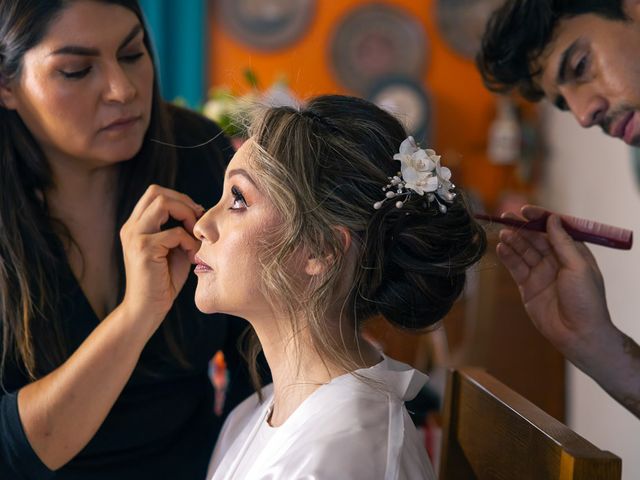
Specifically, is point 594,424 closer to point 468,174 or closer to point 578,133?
point 578,133

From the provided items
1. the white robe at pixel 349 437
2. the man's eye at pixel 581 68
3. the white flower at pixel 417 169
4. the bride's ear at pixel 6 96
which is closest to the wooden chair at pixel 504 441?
the white robe at pixel 349 437

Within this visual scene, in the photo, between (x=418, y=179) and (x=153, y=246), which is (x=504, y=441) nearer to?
(x=418, y=179)

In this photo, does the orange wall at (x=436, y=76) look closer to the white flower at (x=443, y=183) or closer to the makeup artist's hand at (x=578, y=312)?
the makeup artist's hand at (x=578, y=312)

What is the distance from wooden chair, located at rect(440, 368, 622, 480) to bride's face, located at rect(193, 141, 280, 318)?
0.36 m

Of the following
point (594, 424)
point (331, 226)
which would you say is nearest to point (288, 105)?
point (331, 226)

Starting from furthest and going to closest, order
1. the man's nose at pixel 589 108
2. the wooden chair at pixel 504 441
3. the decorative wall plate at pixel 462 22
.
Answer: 1. the decorative wall plate at pixel 462 22
2. the man's nose at pixel 589 108
3. the wooden chair at pixel 504 441

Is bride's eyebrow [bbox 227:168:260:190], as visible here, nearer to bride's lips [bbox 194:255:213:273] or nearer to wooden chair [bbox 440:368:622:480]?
bride's lips [bbox 194:255:213:273]

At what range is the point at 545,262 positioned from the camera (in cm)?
139

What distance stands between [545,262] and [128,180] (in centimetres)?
75

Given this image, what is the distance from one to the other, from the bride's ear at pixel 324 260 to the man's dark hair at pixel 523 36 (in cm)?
60

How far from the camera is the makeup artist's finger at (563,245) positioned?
4.29 feet

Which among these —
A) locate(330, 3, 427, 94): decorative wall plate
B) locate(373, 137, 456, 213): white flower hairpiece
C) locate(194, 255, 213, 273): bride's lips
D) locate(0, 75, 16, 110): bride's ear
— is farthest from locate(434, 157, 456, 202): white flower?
locate(330, 3, 427, 94): decorative wall plate

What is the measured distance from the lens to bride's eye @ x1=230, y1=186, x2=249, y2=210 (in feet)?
3.92

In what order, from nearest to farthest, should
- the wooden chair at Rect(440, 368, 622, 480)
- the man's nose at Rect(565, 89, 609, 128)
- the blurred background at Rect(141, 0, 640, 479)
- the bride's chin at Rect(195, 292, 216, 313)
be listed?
1. the wooden chair at Rect(440, 368, 622, 480)
2. the bride's chin at Rect(195, 292, 216, 313)
3. the man's nose at Rect(565, 89, 609, 128)
4. the blurred background at Rect(141, 0, 640, 479)
